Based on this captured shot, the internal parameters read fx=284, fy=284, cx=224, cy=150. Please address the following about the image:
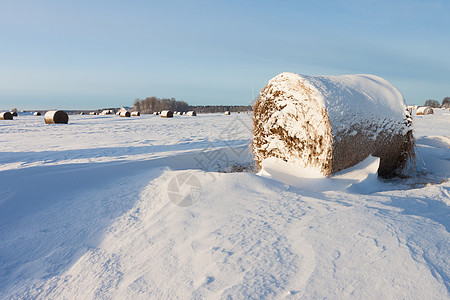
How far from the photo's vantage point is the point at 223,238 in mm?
1990

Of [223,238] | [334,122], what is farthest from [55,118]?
[223,238]

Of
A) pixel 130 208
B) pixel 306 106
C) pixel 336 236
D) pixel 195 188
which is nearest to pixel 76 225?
pixel 130 208

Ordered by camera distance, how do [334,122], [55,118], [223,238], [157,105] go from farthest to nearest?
1. [157,105]
2. [55,118]
3. [334,122]
4. [223,238]

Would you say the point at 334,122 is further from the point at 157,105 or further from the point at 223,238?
the point at 157,105

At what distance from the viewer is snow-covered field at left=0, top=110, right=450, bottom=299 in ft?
5.01

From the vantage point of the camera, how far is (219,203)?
2.68 metres

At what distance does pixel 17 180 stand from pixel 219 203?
9.37ft

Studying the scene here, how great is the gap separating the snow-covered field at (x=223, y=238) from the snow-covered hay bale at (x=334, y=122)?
14.8 inches

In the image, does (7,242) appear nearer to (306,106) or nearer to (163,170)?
(163,170)

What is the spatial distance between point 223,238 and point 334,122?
2.29 m

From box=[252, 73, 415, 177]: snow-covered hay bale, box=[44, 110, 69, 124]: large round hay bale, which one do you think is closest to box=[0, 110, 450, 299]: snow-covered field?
box=[252, 73, 415, 177]: snow-covered hay bale

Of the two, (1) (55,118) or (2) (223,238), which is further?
(1) (55,118)

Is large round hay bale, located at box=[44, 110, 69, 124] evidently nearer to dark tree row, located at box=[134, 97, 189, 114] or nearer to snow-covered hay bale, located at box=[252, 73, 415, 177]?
snow-covered hay bale, located at box=[252, 73, 415, 177]

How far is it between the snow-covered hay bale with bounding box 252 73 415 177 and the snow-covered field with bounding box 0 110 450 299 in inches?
14.8
